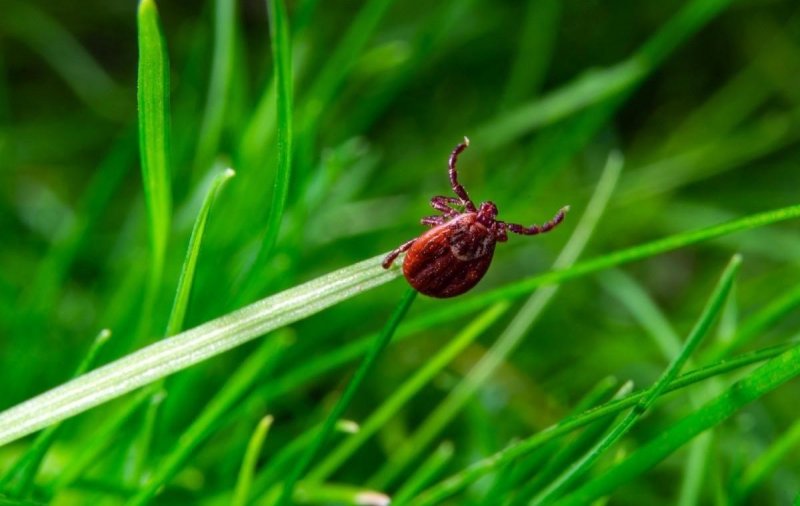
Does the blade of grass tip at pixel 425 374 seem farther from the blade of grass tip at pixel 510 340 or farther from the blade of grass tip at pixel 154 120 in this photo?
the blade of grass tip at pixel 154 120

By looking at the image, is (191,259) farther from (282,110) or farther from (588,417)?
(588,417)

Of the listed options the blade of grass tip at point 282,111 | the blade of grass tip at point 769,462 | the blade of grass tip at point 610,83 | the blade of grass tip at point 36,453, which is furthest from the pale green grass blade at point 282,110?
the blade of grass tip at point 610,83

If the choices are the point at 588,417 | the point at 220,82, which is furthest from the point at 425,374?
the point at 220,82

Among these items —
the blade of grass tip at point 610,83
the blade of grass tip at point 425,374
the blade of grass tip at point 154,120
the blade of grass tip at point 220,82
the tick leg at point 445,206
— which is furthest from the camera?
the blade of grass tip at point 610,83

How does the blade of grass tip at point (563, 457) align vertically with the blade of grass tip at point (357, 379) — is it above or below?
below

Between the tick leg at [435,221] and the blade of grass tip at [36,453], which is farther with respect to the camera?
the tick leg at [435,221]

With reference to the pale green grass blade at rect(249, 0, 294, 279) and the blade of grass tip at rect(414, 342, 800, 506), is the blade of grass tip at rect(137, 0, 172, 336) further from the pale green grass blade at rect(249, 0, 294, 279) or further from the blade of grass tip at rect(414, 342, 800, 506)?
the blade of grass tip at rect(414, 342, 800, 506)

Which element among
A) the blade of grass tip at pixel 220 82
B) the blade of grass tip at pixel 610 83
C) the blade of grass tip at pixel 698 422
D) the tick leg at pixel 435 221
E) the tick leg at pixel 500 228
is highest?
the blade of grass tip at pixel 220 82

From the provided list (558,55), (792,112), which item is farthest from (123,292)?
(792,112)

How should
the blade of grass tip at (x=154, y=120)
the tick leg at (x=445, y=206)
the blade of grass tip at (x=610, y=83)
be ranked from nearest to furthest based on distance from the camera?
1. the blade of grass tip at (x=154, y=120)
2. the tick leg at (x=445, y=206)
3. the blade of grass tip at (x=610, y=83)
